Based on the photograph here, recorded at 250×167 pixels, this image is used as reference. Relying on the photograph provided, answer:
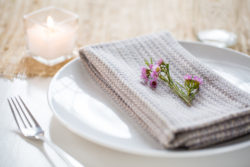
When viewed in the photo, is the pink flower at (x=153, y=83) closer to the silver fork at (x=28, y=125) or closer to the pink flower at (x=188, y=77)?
the pink flower at (x=188, y=77)

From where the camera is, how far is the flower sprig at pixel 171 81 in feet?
2.06

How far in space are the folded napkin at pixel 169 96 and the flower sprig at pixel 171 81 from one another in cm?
1

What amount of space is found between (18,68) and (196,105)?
51 centimetres

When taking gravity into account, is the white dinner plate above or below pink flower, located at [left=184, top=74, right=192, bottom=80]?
below

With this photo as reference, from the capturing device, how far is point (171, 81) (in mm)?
669

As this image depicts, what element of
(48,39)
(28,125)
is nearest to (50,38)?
(48,39)

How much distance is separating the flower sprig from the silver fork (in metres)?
0.22

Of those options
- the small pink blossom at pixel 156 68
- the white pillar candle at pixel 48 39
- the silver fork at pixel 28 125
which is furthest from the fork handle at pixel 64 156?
the white pillar candle at pixel 48 39

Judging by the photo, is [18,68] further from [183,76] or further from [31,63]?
[183,76]

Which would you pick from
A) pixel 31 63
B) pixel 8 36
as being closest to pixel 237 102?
pixel 31 63

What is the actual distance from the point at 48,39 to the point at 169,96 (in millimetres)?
432

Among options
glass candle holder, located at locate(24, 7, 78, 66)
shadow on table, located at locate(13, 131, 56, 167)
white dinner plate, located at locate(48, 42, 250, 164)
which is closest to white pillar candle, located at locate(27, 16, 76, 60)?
glass candle holder, located at locate(24, 7, 78, 66)

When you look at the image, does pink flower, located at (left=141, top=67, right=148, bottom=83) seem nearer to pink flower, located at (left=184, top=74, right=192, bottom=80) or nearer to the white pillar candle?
pink flower, located at (left=184, top=74, right=192, bottom=80)

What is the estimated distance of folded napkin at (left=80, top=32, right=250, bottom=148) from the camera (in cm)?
52
